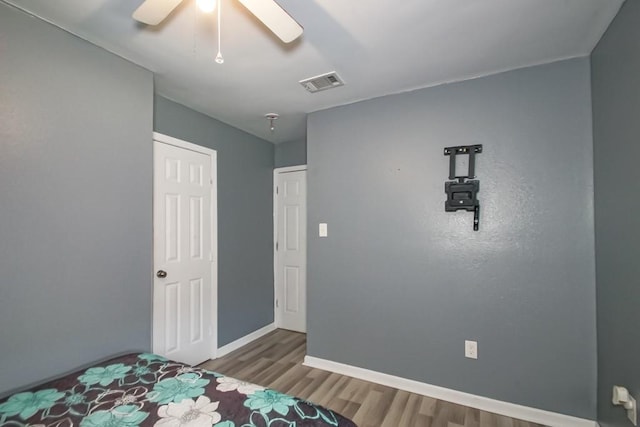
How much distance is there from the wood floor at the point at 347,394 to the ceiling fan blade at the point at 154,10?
8.46 feet

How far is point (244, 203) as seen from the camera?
3.30 meters

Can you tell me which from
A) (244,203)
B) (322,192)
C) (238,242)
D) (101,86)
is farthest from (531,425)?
(101,86)

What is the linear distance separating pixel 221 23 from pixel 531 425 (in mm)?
3187

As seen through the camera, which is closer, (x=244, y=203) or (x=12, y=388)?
(x=12, y=388)

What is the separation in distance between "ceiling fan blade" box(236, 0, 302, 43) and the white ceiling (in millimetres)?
239

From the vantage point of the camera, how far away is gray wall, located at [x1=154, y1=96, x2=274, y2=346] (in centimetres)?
274

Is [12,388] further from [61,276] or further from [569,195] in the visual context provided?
[569,195]

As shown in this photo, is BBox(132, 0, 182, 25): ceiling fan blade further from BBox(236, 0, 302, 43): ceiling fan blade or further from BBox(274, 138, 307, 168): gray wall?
BBox(274, 138, 307, 168): gray wall

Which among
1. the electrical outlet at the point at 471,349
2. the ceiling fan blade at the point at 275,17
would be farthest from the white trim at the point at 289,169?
the electrical outlet at the point at 471,349

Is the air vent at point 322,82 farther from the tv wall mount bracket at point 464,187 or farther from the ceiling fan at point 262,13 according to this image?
the tv wall mount bracket at point 464,187

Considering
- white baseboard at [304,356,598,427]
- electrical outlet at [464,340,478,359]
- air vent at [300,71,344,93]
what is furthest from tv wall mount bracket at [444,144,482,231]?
white baseboard at [304,356,598,427]

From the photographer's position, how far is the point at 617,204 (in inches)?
59.1

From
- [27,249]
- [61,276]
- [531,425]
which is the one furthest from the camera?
[531,425]

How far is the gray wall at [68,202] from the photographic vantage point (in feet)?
4.53
